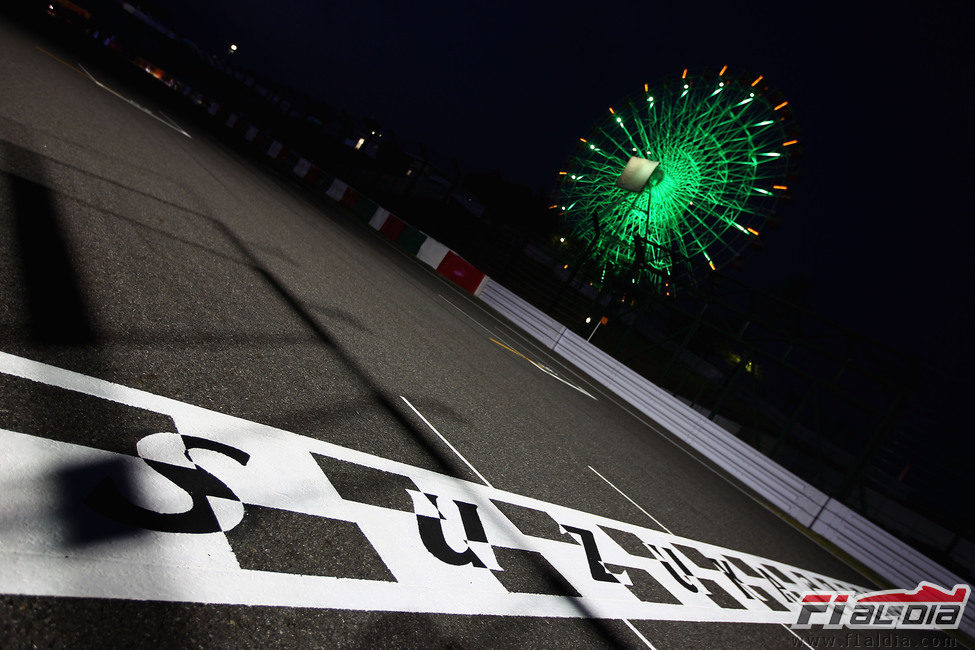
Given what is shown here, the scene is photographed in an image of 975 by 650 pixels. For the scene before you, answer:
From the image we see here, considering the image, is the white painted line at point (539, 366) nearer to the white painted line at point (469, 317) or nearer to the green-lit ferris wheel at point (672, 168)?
the white painted line at point (469, 317)

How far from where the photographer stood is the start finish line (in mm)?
2062

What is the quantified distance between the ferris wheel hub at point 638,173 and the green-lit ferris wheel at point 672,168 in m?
0.05

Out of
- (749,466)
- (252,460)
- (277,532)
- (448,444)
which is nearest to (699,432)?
(749,466)

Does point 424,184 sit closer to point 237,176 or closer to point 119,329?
point 237,176

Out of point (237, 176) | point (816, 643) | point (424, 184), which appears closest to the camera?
point (816, 643)

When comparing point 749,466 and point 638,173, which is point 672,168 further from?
point 749,466

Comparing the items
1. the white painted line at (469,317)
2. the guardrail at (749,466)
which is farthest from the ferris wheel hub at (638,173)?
the white painted line at (469,317)

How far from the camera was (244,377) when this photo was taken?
4039 mm

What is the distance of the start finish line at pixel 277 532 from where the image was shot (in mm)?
2062

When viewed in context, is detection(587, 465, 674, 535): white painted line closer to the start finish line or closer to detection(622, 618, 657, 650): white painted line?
the start finish line

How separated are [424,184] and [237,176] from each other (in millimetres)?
33913

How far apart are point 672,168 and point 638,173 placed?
161 cm

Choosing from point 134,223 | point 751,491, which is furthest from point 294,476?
point 751,491

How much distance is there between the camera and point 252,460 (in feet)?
10.1
